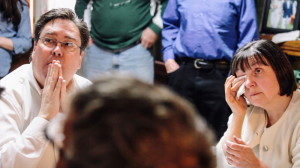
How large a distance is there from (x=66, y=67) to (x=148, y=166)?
124cm

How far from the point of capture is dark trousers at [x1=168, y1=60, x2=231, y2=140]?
102 inches

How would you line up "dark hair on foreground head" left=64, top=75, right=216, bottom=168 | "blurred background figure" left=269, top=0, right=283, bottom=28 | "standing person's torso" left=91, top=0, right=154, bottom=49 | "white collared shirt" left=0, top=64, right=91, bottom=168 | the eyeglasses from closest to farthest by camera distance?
"dark hair on foreground head" left=64, top=75, right=216, bottom=168 → "white collared shirt" left=0, top=64, right=91, bottom=168 → the eyeglasses → "standing person's torso" left=91, top=0, right=154, bottom=49 → "blurred background figure" left=269, top=0, right=283, bottom=28

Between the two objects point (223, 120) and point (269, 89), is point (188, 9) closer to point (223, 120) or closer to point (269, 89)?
point (223, 120)

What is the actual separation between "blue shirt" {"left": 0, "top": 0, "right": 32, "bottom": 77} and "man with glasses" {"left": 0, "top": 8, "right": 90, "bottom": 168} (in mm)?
1076

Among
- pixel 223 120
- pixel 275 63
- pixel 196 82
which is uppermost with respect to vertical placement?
pixel 275 63

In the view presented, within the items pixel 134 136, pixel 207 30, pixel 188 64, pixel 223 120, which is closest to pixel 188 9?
pixel 207 30

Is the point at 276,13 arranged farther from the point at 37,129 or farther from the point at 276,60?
the point at 37,129

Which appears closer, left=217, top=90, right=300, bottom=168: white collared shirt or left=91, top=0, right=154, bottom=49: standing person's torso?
left=217, top=90, right=300, bottom=168: white collared shirt

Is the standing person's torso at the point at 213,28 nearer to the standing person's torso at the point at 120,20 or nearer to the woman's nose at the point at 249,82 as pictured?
the standing person's torso at the point at 120,20

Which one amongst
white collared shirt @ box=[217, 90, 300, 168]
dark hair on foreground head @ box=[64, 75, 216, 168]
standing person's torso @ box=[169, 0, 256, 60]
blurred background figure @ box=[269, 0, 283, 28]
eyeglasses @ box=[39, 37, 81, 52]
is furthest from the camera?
blurred background figure @ box=[269, 0, 283, 28]

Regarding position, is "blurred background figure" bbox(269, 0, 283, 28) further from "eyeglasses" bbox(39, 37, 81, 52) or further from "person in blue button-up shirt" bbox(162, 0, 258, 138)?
"eyeglasses" bbox(39, 37, 81, 52)

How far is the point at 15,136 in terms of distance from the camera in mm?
1293

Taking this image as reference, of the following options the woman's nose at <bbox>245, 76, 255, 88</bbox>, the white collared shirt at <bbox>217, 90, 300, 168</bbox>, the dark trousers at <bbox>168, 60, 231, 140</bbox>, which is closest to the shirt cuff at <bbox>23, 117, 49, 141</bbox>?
the white collared shirt at <bbox>217, 90, 300, 168</bbox>

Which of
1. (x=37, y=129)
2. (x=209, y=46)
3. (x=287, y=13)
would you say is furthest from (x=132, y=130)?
(x=287, y=13)
